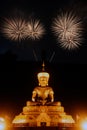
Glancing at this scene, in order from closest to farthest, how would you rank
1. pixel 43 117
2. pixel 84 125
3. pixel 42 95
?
pixel 84 125
pixel 43 117
pixel 42 95

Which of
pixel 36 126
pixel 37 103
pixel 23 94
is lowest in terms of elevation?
pixel 36 126

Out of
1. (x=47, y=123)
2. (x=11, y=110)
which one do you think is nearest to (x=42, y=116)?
(x=47, y=123)

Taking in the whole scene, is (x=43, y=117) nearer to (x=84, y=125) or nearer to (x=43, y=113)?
(x=43, y=113)

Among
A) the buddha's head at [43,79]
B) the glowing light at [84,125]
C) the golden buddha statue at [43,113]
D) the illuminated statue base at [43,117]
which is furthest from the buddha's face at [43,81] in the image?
the glowing light at [84,125]

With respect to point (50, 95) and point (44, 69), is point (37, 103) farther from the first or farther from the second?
point (44, 69)

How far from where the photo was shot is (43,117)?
95.9 feet

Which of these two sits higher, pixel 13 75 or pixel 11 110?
pixel 13 75

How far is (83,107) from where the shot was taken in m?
36.4

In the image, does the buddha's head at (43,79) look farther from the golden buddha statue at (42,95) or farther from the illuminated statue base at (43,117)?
the illuminated statue base at (43,117)

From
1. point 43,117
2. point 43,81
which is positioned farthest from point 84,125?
point 43,81

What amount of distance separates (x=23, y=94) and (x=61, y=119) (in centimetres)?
792

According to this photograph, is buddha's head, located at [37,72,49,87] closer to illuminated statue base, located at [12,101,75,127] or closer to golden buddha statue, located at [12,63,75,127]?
golden buddha statue, located at [12,63,75,127]

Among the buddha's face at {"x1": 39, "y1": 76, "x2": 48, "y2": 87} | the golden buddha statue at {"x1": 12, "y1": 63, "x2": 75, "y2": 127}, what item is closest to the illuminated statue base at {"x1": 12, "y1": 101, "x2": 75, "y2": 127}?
the golden buddha statue at {"x1": 12, "y1": 63, "x2": 75, "y2": 127}

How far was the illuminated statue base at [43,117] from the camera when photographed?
95.5ft
